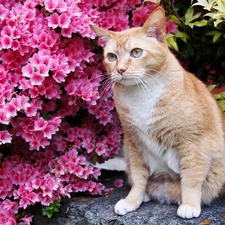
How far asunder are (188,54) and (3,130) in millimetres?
1495

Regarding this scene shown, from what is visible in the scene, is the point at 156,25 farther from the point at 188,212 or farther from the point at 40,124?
the point at 188,212

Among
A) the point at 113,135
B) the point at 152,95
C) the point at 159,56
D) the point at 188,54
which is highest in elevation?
the point at 159,56

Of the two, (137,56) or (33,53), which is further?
(33,53)

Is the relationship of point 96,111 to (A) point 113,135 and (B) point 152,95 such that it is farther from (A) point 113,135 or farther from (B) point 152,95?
(B) point 152,95

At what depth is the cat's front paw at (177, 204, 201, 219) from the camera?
2729 millimetres

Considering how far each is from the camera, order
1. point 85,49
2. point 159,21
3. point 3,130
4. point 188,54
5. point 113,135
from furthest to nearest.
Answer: point 188,54, point 113,135, point 85,49, point 3,130, point 159,21

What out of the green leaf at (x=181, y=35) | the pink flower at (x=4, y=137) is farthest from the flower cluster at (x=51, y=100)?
the green leaf at (x=181, y=35)

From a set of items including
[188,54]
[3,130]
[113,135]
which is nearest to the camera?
[3,130]

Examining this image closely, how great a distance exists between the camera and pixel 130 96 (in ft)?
9.43

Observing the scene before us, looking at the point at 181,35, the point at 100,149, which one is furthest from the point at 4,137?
the point at 181,35

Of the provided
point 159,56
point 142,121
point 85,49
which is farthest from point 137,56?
point 85,49

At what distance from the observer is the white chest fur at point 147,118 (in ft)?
9.21

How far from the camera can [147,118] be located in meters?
2.81

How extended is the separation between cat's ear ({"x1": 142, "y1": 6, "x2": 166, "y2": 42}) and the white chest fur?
26 cm
